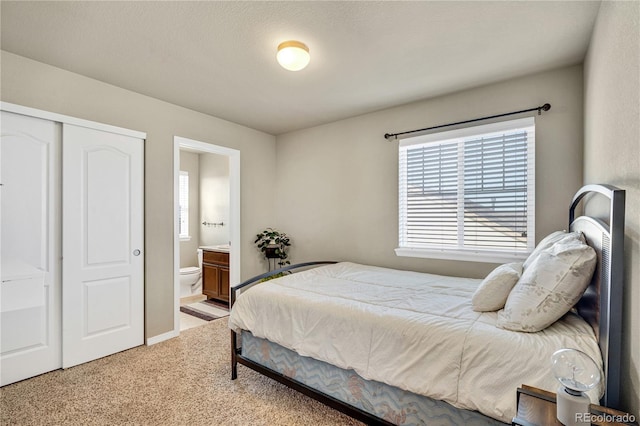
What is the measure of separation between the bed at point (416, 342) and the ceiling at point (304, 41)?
3.95 ft

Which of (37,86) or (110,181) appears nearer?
(37,86)

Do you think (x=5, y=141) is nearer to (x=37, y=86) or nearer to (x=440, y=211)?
(x=37, y=86)

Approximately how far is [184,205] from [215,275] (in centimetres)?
179

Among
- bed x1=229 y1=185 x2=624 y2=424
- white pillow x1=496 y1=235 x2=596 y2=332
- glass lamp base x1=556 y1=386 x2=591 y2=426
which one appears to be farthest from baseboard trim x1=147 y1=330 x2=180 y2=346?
glass lamp base x1=556 y1=386 x2=591 y2=426

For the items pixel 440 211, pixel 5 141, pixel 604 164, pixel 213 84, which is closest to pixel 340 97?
pixel 213 84

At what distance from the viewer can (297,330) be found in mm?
2111

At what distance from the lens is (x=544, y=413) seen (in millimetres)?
1044

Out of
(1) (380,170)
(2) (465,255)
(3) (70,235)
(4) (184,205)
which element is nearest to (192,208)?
(4) (184,205)

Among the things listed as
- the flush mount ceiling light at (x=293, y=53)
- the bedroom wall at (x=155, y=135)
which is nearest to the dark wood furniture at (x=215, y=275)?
the bedroom wall at (x=155, y=135)

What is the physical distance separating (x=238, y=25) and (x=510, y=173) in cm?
262

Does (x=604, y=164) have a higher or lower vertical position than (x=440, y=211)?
higher

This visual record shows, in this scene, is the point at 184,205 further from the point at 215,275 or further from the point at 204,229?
the point at 215,275

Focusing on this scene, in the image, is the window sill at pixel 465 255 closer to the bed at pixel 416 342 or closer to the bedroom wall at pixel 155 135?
the bed at pixel 416 342

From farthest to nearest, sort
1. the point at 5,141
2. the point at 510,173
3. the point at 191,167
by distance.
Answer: the point at 191,167 → the point at 510,173 → the point at 5,141
